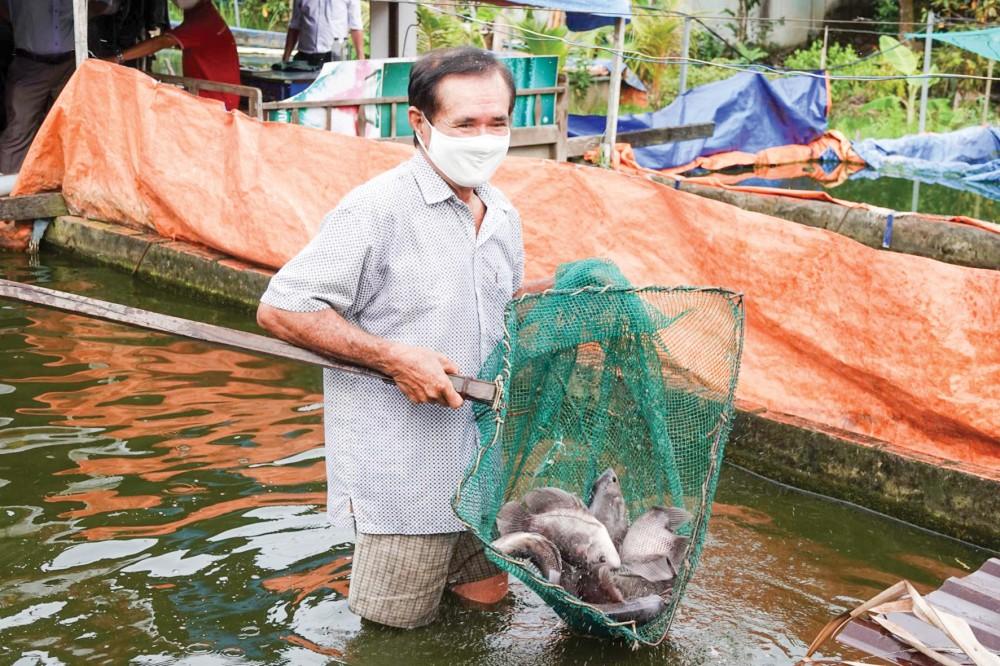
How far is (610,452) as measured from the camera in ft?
13.3

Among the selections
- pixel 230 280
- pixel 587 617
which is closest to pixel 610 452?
pixel 587 617

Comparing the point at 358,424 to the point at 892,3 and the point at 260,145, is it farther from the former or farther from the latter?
the point at 892,3

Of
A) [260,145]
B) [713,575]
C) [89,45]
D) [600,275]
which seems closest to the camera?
[600,275]

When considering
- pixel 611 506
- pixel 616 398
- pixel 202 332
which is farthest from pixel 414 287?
pixel 611 506

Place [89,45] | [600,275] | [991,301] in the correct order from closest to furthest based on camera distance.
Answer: [600,275], [991,301], [89,45]

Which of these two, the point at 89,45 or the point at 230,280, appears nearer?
the point at 230,280

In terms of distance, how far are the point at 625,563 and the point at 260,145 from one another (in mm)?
5107

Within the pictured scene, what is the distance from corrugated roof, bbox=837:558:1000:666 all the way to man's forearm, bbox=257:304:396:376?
141 centimetres

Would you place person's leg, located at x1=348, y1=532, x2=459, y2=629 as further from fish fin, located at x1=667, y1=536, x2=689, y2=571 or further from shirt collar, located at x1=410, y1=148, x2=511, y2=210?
shirt collar, located at x1=410, y1=148, x2=511, y2=210

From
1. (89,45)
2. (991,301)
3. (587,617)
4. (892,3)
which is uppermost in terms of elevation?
(892,3)

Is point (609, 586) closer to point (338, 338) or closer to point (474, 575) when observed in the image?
point (474, 575)

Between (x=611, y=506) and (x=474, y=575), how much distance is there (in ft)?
1.74

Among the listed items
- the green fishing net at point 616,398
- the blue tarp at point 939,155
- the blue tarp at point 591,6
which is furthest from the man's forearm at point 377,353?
the blue tarp at point 939,155

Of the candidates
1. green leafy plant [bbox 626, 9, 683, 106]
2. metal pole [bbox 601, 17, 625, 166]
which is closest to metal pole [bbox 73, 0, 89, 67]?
metal pole [bbox 601, 17, 625, 166]
